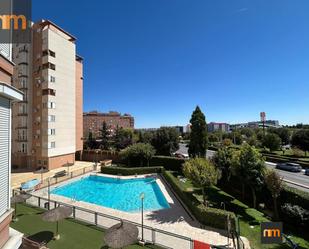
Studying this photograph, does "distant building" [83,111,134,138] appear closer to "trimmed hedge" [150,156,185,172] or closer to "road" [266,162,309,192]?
"trimmed hedge" [150,156,185,172]

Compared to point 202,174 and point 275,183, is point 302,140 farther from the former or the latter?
point 202,174

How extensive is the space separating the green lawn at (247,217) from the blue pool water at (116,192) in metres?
4.68

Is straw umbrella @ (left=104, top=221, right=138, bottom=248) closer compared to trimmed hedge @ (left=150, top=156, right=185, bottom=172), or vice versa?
straw umbrella @ (left=104, top=221, right=138, bottom=248)

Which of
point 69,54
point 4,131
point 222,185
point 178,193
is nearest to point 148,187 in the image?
point 178,193

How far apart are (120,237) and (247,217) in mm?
11753

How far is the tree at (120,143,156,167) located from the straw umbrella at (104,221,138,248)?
23893 millimetres

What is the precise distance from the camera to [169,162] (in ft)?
110

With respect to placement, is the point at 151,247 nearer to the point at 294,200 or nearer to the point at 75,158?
the point at 294,200

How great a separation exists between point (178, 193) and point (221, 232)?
7860 millimetres

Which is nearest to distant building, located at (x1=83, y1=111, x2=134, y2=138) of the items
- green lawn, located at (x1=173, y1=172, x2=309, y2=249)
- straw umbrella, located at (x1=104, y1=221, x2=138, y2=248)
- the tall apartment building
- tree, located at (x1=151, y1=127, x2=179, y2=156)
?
tree, located at (x1=151, y1=127, x2=179, y2=156)

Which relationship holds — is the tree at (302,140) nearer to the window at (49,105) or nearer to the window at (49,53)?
the window at (49,105)

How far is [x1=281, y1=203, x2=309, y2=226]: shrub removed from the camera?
14.4m

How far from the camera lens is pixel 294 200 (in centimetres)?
1603

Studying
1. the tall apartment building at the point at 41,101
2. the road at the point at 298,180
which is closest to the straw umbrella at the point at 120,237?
the road at the point at 298,180
